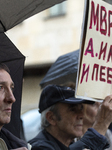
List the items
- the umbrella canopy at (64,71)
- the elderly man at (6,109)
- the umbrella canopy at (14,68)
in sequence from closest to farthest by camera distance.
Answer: the elderly man at (6,109) → the umbrella canopy at (14,68) → the umbrella canopy at (64,71)

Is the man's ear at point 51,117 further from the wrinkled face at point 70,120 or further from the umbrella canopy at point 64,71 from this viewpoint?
the umbrella canopy at point 64,71

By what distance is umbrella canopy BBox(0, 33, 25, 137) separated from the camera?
2705 mm

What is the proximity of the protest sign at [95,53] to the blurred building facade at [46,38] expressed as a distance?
964 centimetres

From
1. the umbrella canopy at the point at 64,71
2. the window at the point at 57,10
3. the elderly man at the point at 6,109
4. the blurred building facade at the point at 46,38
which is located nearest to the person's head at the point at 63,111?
the umbrella canopy at the point at 64,71

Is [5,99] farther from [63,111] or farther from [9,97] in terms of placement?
[63,111]

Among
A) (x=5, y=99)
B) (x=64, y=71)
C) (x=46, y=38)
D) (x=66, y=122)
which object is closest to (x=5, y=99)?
(x=5, y=99)

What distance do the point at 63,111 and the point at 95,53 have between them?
2.16 ft

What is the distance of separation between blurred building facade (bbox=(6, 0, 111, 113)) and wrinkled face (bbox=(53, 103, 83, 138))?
939cm

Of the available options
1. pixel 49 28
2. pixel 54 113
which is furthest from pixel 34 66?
pixel 54 113

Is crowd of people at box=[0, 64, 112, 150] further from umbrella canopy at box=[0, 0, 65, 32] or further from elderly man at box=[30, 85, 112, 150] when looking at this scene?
umbrella canopy at box=[0, 0, 65, 32]

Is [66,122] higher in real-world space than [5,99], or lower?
lower

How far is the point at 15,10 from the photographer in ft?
8.03

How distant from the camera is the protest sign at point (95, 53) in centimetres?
271

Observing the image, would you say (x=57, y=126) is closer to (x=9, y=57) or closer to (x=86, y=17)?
(x=9, y=57)
